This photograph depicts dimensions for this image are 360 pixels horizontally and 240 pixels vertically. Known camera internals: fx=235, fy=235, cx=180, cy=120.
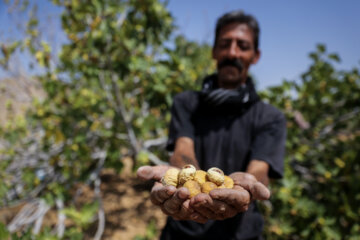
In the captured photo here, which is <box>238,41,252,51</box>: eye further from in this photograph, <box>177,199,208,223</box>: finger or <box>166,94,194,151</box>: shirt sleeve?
<box>177,199,208,223</box>: finger

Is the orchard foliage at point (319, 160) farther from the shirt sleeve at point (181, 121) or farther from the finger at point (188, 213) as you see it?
the finger at point (188, 213)

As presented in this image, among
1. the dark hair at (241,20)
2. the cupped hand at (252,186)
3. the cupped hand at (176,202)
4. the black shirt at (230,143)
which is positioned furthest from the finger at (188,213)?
the dark hair at (241,20)

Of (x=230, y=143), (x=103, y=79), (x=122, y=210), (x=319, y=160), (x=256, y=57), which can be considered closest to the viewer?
(x=230, y=143)

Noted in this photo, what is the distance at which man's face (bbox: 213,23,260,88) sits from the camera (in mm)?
1511

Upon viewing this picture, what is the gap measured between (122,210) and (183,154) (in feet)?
9.78

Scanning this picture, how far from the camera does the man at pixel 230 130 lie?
51.9 inches

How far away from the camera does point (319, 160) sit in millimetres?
3195

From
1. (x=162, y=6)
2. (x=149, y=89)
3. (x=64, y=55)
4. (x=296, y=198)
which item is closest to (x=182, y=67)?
(x=149, y=89)

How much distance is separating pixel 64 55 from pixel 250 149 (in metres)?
2.45

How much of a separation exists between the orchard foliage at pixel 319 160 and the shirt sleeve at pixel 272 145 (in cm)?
161

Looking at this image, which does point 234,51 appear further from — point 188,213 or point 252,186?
point 188,213

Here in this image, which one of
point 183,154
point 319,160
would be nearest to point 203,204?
point 183,154

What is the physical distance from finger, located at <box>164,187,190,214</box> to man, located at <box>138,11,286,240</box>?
248 millimetres

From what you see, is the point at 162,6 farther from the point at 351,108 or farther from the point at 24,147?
the point at 351,108
